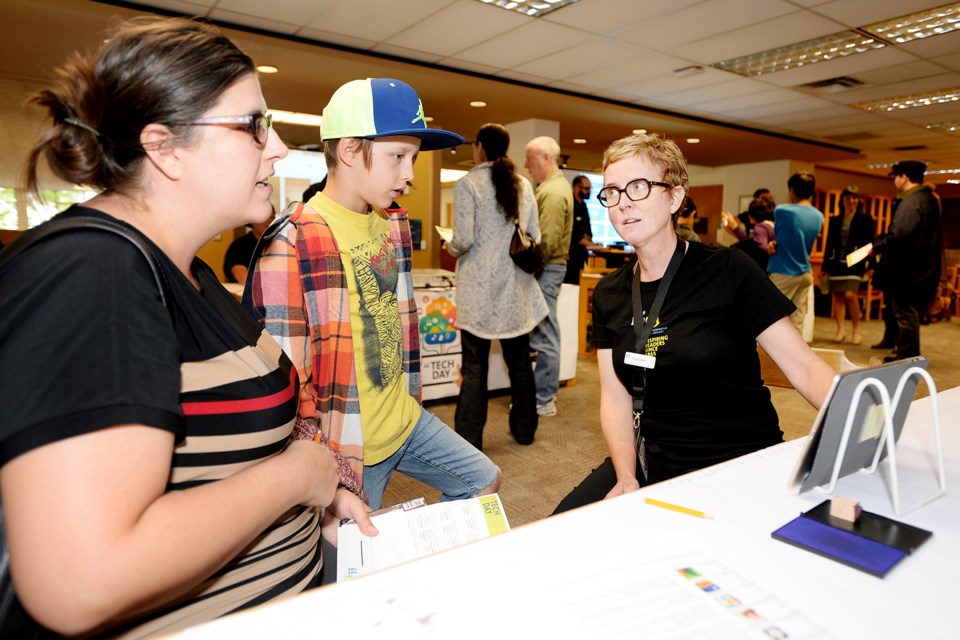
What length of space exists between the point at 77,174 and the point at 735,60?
5842 millimetres

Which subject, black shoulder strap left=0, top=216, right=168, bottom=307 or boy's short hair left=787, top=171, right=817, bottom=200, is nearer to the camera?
black shoulder strap left=0, top=216, right=168, bottom=307

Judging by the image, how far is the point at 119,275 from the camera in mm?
636

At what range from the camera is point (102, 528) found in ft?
1.86

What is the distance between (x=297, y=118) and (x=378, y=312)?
25.8 feet

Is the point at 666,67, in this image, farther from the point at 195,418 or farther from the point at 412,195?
the point at 195,418

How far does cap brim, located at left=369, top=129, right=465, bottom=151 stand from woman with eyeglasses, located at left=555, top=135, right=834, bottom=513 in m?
0.44

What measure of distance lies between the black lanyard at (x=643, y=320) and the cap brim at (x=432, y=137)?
64 cm

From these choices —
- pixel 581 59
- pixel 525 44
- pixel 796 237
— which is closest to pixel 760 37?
pixel 581 59

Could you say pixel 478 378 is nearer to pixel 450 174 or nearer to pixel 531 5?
pixel 531 5

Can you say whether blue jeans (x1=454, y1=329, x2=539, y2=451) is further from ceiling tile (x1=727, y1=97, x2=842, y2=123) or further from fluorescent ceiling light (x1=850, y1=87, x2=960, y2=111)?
fluorescent ceiling light (x1=850, y1=87, x2=960, y2=111)

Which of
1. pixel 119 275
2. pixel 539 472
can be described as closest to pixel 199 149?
pixel 119 275

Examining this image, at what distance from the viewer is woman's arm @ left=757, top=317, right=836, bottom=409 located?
1.37 metres

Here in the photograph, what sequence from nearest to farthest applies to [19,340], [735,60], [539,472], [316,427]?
[19,340]
[316,427]
[539,472]
[735,60]

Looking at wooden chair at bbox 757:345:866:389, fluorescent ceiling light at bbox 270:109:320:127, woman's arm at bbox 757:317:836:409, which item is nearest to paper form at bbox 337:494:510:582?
woman's arm at bbox 757:317:836:409
